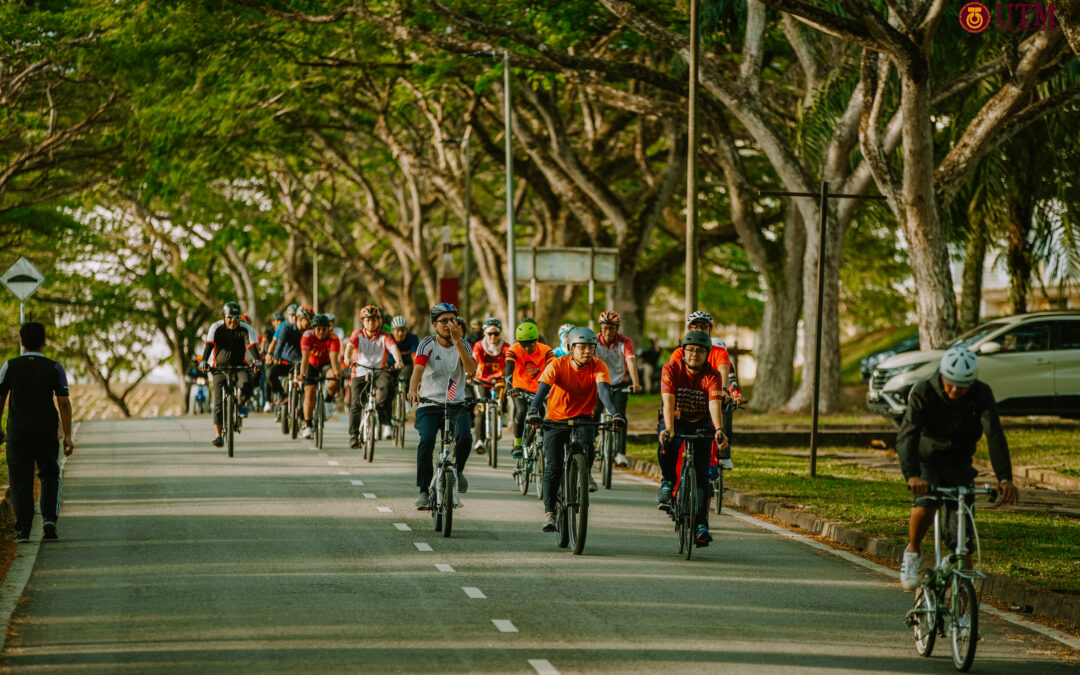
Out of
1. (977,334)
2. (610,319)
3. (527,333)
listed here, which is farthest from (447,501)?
(977,334)

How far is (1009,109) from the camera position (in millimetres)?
20078

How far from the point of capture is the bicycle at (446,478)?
12336 millimetres

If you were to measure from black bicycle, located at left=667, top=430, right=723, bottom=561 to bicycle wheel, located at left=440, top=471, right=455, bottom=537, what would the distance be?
193 centimetres

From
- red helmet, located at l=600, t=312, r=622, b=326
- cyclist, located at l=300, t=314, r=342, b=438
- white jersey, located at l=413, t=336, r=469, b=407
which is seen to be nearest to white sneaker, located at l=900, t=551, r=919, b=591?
white jersey, located at l=413, t=336, r=469, b=407

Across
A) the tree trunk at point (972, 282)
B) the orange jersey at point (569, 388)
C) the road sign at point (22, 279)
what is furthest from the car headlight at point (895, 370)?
the road sign at point (22, 279)

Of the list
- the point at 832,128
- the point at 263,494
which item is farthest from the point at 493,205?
the point at 263,494

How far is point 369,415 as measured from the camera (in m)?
18.7

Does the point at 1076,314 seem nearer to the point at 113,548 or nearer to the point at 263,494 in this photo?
the point at 263,494

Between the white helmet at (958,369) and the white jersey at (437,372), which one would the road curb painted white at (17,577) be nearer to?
the white jersey at (437,372)

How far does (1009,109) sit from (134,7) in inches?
623

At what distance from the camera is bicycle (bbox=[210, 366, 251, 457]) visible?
62.8ft

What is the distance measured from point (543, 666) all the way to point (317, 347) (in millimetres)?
13144

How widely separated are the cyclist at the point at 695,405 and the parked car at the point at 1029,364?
11.7m

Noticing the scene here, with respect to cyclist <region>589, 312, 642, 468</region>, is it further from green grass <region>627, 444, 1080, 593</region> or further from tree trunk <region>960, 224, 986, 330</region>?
tree trunk <region>960, 224, 986, 330</region>
